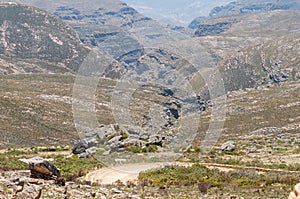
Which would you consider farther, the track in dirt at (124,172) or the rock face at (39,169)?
the track in dirt at (124,172)

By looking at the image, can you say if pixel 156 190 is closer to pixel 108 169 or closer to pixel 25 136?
pixel 108 169

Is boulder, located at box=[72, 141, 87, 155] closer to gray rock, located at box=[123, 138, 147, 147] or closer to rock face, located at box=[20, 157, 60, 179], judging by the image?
gray rock, located at box=[123, 138, 147, 147]

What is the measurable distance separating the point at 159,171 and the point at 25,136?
62.9 metres

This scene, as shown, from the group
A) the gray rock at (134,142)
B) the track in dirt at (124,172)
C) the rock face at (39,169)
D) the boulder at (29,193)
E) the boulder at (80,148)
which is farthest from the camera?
the boulder at (80,148)

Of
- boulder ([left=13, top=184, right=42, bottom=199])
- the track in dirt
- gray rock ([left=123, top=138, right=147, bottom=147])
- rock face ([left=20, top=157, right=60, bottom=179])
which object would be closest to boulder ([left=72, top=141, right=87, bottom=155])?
gray rock ([left=123, top=138, right=147, bottom=147])

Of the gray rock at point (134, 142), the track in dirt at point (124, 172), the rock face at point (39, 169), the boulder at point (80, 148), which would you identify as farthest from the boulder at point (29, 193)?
the boulder at point (80, 148)

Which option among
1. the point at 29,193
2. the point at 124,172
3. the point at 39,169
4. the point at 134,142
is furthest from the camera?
the point at 134,142

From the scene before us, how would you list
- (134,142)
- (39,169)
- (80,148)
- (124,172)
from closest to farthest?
(39,169)
(124,172)
(134,142)
(80,148)

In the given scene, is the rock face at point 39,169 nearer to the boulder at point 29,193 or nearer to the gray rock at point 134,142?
the boulder at point 29,193

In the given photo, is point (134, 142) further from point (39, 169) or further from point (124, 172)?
point (39, 169)

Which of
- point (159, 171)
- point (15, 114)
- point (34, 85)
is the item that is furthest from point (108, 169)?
point (34, 85)

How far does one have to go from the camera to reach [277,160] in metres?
44.3

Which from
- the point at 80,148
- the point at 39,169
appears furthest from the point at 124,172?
the point at 39,169

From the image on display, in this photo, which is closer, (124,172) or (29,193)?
(29,193)
